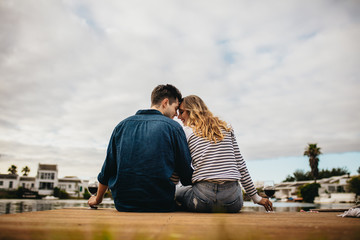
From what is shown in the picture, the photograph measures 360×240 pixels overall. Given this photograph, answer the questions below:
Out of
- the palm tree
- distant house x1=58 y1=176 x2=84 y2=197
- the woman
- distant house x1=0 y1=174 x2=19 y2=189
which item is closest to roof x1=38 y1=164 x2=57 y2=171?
distant house x1=58 y1=176 x2=84 y2=197

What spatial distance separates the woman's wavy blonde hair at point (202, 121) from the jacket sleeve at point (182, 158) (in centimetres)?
25

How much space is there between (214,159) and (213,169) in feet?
0.38

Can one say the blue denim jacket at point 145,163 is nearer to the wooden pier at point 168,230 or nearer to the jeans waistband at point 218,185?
the jeans waistband at point 218,185

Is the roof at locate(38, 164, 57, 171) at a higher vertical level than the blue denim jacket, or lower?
higher

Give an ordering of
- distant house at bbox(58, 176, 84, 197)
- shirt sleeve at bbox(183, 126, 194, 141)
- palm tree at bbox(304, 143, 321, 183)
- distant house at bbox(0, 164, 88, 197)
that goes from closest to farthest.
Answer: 1. shirt sleeve at bbox(183, 126, 194, 141)
2. palm tree at bbox(304, 143, 321, 183)
3. distant house at bbox(0, 164, 88, 197)
4. distant house at bbox(58, 176, 84, 197)

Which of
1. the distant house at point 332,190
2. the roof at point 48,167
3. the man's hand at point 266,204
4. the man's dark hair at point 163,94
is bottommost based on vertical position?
the distant house at point 332,190

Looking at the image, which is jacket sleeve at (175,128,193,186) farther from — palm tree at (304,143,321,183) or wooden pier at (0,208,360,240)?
palm tree at (304,143,321,183)

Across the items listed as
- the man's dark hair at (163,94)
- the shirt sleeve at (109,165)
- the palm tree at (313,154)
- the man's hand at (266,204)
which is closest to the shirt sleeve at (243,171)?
the man's hand at (266,204)

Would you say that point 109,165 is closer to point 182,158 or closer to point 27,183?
point 182,158

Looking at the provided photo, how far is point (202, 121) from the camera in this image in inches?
109

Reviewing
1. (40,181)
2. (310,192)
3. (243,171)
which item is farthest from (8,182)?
(243,171)

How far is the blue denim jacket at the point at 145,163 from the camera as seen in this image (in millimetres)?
2340

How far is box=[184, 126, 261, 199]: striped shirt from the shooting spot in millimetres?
2447

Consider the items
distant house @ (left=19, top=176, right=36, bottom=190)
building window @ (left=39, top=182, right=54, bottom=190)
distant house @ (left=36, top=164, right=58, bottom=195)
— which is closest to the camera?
distant house @ (left=36, top=164, right=58, bottom=195)
